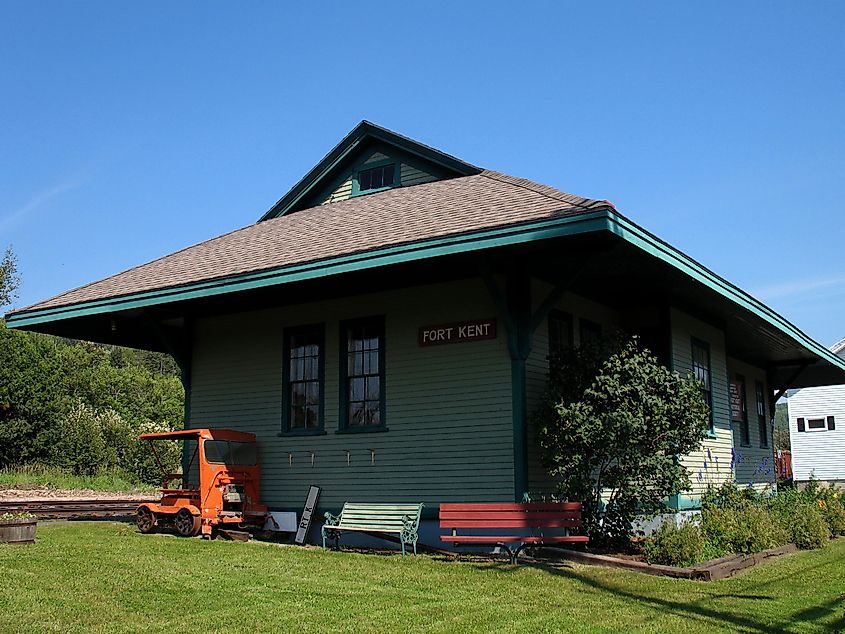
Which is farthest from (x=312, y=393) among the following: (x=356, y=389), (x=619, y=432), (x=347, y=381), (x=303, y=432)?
(x=619, y=432)

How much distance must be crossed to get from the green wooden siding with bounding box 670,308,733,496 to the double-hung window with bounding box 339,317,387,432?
5479 mm

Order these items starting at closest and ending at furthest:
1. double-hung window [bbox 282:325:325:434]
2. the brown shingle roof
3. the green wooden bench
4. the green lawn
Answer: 1. the green lawn
2. the brown shingle roof
3. the green wooden bench
4. double-hung window [bbox 282:325:325:434]

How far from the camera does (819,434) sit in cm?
4631

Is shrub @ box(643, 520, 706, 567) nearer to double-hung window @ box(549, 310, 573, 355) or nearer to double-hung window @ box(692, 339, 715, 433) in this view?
double-hung window @ box(549, 310, 573, 355)

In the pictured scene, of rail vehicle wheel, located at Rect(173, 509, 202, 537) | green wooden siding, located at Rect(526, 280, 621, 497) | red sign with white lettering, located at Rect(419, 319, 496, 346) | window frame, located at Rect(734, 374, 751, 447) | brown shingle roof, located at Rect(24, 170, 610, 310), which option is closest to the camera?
brown shingle roof, located at Rect(24, 170, 610, 310)

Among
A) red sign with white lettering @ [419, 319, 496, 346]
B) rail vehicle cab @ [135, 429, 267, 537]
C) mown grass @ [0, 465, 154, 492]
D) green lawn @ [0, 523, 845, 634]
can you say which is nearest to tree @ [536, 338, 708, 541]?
red sign with white lettering @ [419, 319, 496, 346]

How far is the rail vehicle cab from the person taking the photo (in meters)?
14.4

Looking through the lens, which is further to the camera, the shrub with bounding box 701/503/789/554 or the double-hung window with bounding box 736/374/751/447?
the double-hung window with bounding box 736/374/751/447

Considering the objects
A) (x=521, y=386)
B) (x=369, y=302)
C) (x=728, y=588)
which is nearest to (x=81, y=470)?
(x=369, y=302)

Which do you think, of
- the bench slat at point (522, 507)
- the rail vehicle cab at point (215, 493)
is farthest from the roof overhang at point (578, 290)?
the bench slat at point (522, 507)

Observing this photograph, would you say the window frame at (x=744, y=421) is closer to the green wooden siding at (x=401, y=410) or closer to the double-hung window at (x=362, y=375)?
the green wooden siding at (x=401, y=410)

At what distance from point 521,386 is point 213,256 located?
Answer: 692 cm

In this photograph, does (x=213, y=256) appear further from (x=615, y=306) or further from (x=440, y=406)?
(x=615, y=306)

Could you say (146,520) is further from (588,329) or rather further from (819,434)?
(819,434)
